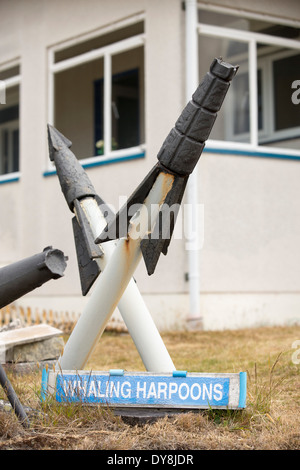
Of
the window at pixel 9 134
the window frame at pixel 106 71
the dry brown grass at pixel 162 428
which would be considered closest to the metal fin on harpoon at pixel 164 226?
the dry brown grass at pixel 162 428

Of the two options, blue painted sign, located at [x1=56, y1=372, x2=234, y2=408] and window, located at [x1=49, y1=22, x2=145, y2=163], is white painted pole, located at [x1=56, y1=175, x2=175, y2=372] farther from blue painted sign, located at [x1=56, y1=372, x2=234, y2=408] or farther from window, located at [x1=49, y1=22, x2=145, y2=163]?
window, located at [x1=49, y1=22, x2=145, y2=163]

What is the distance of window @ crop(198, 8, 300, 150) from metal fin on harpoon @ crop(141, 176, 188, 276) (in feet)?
18.0

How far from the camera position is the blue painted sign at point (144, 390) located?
3197mm

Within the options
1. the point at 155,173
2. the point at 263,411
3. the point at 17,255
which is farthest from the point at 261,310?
the point at 155,173

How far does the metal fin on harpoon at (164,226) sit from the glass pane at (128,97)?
25.1 ft

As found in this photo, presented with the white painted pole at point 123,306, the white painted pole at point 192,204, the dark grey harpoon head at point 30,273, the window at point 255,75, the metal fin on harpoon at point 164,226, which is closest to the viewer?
the dark grey harpoon head at point 30,273

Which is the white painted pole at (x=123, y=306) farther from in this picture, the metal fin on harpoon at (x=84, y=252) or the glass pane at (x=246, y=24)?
the glass pane at (x=246, y=24)

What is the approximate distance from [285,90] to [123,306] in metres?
7.30

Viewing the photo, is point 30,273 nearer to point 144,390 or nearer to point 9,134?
point 144,390

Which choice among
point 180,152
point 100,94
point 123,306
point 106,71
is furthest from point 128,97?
point 180,152

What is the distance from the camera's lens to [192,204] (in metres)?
7.95

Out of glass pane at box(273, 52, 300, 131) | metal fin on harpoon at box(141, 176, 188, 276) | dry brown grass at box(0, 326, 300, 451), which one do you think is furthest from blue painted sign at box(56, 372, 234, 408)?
glass pane at box(273, 52, 300, 131)

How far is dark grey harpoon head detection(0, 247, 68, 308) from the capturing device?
273 centimetres
